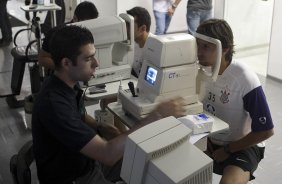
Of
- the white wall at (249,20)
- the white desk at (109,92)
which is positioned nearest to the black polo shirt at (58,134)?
the white desk at (109,92)

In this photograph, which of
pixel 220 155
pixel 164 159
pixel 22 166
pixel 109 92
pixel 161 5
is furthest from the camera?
pixel 161 5

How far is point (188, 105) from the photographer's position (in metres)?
1.95

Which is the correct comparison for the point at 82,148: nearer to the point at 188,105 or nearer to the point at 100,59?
the point at 188,105

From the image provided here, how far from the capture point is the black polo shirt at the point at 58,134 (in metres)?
1.48

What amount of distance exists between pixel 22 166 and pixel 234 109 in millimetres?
1087

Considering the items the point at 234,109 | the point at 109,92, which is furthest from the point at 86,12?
the point at 234,109

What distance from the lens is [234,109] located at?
1.93m

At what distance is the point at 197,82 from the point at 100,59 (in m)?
0.79

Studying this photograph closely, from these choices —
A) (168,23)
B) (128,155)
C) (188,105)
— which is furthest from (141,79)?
(168,23)

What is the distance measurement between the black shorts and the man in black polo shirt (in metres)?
0.46

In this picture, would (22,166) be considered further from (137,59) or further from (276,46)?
(276,46)

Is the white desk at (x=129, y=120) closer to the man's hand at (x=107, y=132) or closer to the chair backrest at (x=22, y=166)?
the man's hand at (x=107, y=132)

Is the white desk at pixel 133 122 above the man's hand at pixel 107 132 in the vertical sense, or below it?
above

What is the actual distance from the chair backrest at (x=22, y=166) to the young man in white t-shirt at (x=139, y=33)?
4.20 ft
